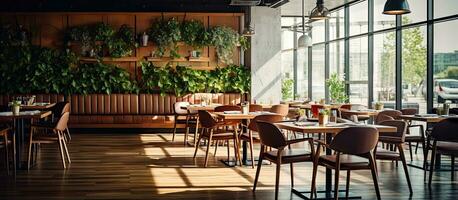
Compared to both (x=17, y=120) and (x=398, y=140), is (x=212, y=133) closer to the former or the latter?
(x=17, y=120)

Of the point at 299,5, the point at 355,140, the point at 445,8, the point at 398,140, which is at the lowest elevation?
the point at 398,140

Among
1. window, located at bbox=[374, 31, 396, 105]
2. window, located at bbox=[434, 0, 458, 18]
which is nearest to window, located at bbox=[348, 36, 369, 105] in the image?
window, located at bbox=[374, 31, 396, 105]

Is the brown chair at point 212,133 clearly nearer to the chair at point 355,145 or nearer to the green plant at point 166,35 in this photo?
the chair at point 355,145

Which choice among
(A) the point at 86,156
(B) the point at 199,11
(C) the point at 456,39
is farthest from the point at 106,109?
(C) the point at 456,39

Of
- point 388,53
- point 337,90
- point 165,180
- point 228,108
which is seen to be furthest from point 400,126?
point 337,90

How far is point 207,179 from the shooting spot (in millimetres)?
7207

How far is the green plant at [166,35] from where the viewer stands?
13.4m

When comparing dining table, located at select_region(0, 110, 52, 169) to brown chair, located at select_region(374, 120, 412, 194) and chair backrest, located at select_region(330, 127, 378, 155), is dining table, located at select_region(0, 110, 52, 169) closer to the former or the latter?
chair backrest, located at select_region(330, 127, 378, 155)

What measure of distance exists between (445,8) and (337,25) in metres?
4.72

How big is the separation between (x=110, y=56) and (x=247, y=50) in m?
3.16

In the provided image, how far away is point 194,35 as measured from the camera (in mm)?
13539

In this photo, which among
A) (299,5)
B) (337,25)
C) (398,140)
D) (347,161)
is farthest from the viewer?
(337,25)

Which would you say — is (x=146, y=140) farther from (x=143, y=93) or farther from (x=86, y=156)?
(x=86, y=156)

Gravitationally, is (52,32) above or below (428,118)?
above
